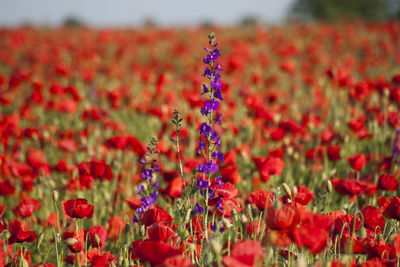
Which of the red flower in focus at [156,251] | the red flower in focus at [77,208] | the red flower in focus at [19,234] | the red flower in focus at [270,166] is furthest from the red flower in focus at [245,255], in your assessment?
the red flower in focus at [270,166]

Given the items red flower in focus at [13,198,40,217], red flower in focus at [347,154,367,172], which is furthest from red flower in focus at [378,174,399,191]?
red flower in focus at [13,198,40,217]

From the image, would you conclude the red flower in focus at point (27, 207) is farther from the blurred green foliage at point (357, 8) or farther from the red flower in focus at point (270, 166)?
the blurred green foliage at point (357, 8)

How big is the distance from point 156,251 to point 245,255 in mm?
229

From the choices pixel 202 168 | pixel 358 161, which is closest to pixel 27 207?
pixel 202 168

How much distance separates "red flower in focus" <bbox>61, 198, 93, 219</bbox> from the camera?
146cm

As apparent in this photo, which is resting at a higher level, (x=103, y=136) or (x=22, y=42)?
(x=22, y=42)

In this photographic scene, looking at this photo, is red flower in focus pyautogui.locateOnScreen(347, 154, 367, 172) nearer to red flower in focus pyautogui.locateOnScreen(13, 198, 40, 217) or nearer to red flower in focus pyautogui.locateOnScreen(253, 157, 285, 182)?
red flower in focus pyautogui.locateOnScreen(253, 157, 285, 182)

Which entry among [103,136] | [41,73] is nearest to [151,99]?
Answer: [103,136]

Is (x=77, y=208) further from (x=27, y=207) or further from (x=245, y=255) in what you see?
(x=245, y=255)

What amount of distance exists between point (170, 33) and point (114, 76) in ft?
12.9

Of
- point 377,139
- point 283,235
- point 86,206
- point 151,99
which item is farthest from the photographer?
point 151,99

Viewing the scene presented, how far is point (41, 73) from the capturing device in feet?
21.0

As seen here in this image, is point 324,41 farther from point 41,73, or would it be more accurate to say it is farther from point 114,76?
point 41,73

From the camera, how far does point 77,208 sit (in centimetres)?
145
